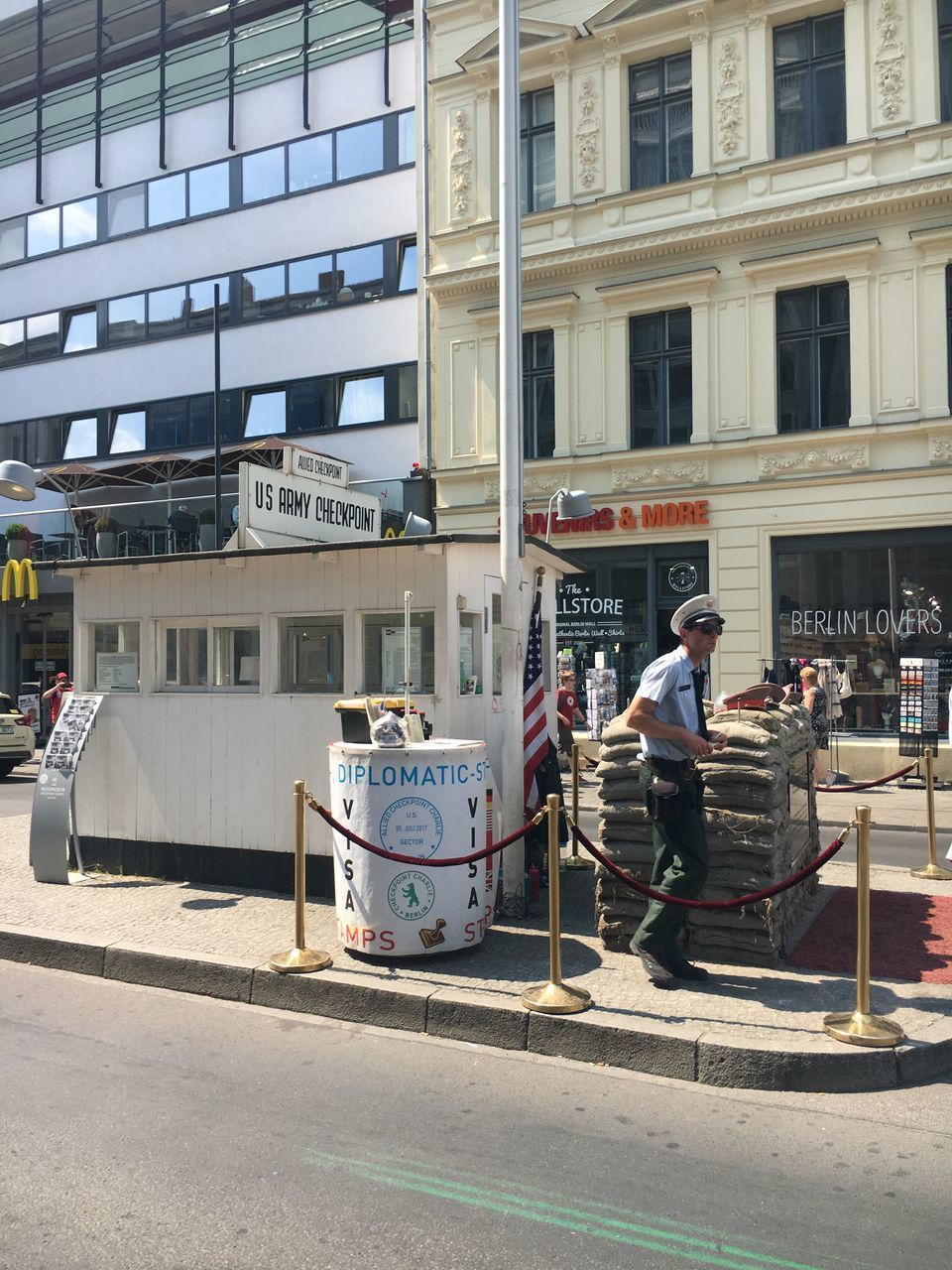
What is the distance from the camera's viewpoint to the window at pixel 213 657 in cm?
849

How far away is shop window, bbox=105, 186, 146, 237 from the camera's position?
27.4 m

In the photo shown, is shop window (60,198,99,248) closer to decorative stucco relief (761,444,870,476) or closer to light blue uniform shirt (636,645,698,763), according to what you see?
decorative stucco relief (761,444,870,476)

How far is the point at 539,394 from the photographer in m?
20.2

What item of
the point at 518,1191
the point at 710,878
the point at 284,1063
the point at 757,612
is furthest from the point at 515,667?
the point at 757,612

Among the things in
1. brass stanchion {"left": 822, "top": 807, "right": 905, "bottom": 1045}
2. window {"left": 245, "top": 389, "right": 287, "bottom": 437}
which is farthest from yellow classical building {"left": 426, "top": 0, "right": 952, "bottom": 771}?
brass stanchion {"left": 822, "top": 807, "right": 905, "bottom": 1045}

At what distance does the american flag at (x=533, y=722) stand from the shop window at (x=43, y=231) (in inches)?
1004

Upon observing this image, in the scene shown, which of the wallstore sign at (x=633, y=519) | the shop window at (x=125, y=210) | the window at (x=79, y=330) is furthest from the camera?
the window at (x=79, y=330)

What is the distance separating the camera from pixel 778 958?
633cm

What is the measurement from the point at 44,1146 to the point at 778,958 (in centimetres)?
409

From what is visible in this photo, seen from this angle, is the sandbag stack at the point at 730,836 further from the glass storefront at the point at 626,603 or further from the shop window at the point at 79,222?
the shop window at the point at 79,222

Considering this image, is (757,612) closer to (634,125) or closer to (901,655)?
(901,655)

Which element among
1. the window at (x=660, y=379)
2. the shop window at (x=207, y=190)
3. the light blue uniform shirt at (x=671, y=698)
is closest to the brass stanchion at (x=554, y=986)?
the light blue uniform shirt at (x=671, y=698)

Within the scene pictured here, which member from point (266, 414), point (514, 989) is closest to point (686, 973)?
point (514, 989)

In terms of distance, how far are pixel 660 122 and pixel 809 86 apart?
259cm
